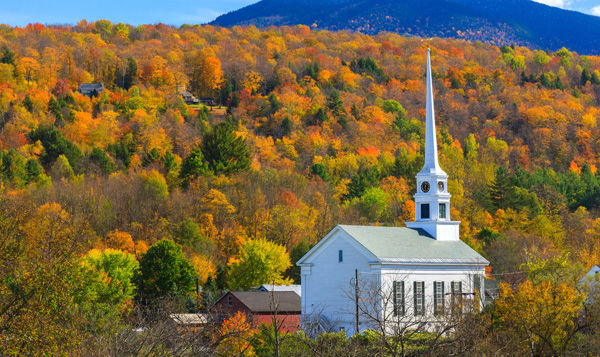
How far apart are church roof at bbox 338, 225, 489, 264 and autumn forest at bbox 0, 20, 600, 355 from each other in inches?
181

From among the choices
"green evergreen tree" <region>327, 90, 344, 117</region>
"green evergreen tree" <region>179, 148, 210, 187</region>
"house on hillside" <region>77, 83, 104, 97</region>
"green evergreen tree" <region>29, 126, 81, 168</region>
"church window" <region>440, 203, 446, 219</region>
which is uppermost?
"house on hillside" <region>77, 83, 104, 97</region>

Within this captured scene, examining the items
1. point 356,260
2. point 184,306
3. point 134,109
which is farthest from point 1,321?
point 134,109

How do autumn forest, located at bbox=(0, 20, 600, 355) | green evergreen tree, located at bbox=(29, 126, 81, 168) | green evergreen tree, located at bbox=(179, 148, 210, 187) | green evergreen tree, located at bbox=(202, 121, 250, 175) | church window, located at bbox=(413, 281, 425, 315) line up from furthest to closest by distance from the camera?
green evergreen tree, located at bbox=(29, 126, 81, 168), green evergreen tree, located at bbox=(202, 121, 250, 175), green evergreen tree, located at bbox=(179, 148, 210, 187), church window, located at bbox=(413, 281, 425, 315), autumn forest, located at bbox=(0, 20, 600, 355)

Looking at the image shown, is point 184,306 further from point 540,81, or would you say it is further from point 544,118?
point 540,81

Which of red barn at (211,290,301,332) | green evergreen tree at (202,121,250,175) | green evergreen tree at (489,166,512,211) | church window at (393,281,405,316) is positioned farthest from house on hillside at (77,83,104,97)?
church window at (393,281,405,316)

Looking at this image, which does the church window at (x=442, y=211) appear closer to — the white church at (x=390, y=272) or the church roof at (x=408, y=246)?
the white church at (x=390, y=272)

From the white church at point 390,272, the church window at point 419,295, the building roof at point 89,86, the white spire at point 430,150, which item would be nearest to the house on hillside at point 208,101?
the building roof at point 89,86

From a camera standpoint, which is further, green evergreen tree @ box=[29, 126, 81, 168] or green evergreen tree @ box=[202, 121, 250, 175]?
green evergreen tree @ box=[29, 126, 81, 168]

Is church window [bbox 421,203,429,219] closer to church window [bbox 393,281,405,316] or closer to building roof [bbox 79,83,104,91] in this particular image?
church window [bbox 393,281,405,316]

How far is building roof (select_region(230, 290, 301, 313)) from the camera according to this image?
6272cm

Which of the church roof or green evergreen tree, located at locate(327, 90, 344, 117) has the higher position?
green evergreen tree, located at locate(327, 90, 344, 117)

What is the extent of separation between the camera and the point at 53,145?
380 feet

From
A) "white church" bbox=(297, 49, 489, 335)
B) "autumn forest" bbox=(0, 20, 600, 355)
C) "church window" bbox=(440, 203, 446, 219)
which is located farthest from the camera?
"church window" bbox=(440, 203, 446, 219)

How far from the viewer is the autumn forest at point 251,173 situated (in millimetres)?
40344
